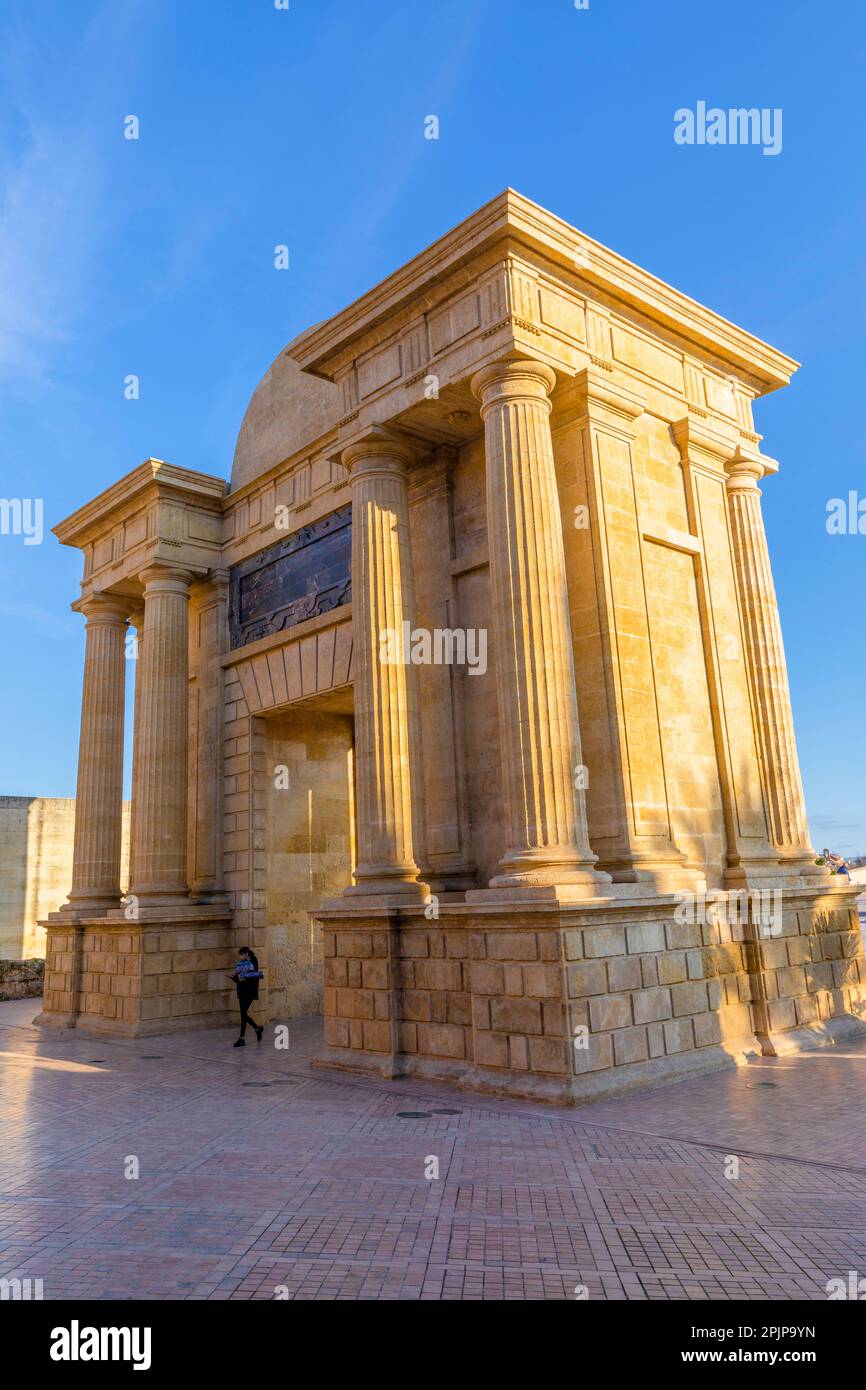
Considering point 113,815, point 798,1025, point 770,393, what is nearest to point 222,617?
point 113,815

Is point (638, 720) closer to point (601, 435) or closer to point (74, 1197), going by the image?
point (601, 435)

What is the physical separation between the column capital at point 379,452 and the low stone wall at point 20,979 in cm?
2033

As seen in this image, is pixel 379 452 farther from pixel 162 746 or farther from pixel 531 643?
pixel 162 746

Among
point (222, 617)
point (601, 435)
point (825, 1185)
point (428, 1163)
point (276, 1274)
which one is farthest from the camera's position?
point (222, 617)

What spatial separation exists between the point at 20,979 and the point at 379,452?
827 inches

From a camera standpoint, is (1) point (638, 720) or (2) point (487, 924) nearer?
(2) point (487, 924)

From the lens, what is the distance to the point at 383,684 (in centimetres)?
1341

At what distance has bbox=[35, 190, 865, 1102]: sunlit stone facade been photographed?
1110cm

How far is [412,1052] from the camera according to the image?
1213 centimetres

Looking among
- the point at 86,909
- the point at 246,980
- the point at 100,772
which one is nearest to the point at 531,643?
the point at 246,980

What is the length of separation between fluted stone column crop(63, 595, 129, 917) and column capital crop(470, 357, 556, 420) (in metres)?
12.2

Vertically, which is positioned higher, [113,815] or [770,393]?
[770,393]

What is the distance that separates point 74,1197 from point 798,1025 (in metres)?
9.84
